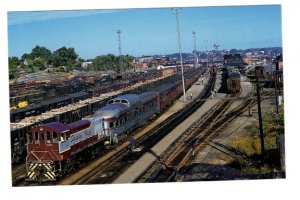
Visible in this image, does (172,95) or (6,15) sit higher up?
(6,15)

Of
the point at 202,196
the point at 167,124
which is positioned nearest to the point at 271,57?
the point at 167,124

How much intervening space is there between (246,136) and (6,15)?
14.7 metres

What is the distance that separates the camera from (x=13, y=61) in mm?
23781

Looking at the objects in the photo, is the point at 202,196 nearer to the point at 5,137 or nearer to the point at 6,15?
the point at 5,137

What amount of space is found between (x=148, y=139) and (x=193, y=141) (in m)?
2.67

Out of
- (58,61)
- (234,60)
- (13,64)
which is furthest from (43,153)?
(234,60)

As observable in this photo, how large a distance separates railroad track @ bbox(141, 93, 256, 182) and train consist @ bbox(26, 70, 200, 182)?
3.68m

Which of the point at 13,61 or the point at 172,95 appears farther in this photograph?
the point at 172,95

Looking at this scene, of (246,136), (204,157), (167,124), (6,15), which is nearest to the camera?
(6,15)

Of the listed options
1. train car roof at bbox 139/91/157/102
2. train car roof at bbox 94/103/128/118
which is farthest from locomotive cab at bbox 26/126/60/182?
train car roof at bbox 139/91/157/102

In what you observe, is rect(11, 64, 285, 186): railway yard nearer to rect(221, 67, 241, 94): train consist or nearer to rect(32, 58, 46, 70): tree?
rect(221, 67, 241, 94): train consist

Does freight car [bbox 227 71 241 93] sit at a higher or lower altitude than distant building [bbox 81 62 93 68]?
lower

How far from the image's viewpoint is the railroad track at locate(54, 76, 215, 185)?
20484 millimetres

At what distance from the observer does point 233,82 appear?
3097cm
